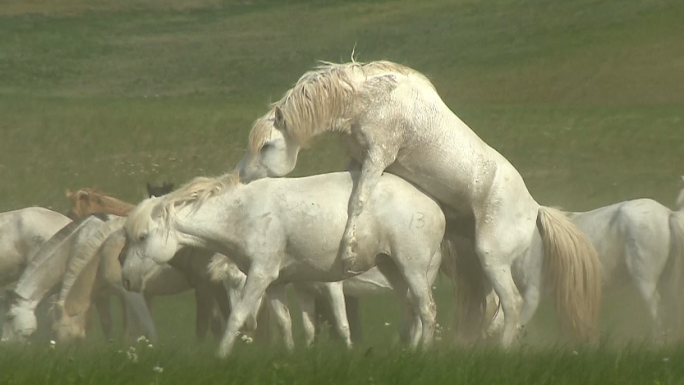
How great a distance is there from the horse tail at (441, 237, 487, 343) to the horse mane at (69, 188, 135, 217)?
399cm

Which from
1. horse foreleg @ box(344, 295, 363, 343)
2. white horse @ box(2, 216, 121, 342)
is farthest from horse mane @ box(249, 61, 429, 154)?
horse foreleg @ box(344, 295, 363, 343)

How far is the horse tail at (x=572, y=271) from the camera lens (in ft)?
40.5

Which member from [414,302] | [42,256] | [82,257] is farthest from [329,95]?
[42,256]

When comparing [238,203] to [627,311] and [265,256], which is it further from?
[627,311]

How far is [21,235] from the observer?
15055 mm

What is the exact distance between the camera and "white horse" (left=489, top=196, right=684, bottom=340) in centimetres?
1430

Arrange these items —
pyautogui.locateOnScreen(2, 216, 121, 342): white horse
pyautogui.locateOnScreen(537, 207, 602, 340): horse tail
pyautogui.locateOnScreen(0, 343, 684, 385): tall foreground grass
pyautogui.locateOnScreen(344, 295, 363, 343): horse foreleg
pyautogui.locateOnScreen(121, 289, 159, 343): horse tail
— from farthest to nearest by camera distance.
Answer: pyautogui.locateOnScreen(344, 295, 363, 343): horse foreleg, pyautogui.locateOnScreen(121, 289, 159, 343): horse tail, pyautogui.locateOnScreen(2, 216, 121, 342): white horse, pyautogui.locateOnScreen(537, 207, 602, 340): horse tail, pyautogui.locateOnScreen(0, 343, 684, 385): tall foreground grass

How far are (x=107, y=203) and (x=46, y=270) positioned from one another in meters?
2.04

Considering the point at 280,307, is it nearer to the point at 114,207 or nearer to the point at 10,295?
the point at 10,295

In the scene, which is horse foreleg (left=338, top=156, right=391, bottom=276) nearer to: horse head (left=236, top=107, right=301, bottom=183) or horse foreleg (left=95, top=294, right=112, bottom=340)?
horse head (left=236, top=107, right=301, bottom=183)

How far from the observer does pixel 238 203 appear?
1120cm

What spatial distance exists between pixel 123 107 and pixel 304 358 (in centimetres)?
3051

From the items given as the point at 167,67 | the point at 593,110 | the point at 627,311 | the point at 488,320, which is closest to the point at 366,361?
the point at 488,320

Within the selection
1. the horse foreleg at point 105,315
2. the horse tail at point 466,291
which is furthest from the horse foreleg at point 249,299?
the horse foreleg at point 105,315
